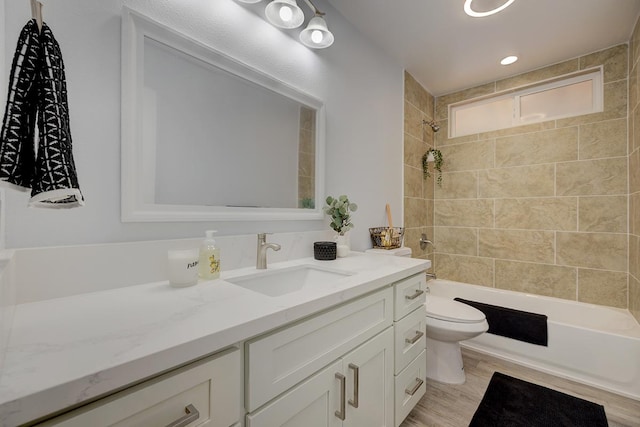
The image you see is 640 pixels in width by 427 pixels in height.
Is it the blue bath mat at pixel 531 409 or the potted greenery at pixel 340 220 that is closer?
the blue bath mat at pixel 531 409

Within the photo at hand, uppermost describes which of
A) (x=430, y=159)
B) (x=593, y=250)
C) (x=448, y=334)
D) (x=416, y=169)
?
(x=430, y=159)

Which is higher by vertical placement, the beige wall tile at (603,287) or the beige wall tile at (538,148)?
the beige wall tile at (538,148)

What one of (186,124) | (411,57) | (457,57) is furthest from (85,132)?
(457,57)

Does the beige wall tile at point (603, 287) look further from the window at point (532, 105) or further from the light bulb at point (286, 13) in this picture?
the light bulb at point (286, 13)

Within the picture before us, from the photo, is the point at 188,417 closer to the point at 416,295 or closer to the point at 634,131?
the point at 416,295

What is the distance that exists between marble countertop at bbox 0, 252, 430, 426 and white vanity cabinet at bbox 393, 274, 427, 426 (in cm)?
40

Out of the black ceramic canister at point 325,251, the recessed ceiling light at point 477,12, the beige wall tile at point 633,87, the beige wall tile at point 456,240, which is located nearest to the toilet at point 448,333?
the black ceramic canister at point 325,251

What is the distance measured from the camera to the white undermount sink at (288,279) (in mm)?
1163

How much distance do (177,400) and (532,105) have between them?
10.8ft

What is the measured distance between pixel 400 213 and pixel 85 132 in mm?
2204

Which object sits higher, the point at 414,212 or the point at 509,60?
the point at 509,60

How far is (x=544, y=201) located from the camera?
2479mm

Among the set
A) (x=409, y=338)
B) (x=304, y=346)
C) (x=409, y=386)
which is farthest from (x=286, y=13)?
(x=409, y=386)

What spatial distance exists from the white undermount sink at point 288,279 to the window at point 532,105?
2438 mm
